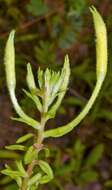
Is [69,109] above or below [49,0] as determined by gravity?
below

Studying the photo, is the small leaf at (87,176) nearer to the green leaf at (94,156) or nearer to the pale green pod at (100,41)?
the green leaf at (94,156)

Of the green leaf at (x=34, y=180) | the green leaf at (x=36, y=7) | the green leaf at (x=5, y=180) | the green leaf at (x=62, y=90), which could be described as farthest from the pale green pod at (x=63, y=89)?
the green leaf at (x=36, y=7)

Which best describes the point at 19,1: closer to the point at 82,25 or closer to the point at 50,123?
the point at 82,25

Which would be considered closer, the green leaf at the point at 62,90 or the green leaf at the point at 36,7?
the green leaf at the point at 62,90

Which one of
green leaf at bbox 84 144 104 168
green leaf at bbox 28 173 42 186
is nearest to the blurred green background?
green leaf at bbox 84 144 104 168

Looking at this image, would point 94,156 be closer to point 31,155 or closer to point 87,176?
point 87,176

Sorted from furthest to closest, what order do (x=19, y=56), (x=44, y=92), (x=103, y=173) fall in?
(x=103, y=173), (x=19, y=56), (x=44, y=92)

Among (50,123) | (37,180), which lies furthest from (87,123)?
(37,180)

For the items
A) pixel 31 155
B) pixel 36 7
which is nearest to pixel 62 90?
pixel 31 155
